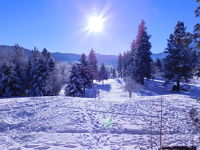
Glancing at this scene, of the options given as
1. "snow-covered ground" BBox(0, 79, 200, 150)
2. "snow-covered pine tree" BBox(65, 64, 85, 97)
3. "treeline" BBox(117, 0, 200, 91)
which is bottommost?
"snow-covered ground" BBox(0, 79, 200, 150)

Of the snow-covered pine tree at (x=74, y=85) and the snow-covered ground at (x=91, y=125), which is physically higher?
the snow-covered pine tree at (x=74, y=85)

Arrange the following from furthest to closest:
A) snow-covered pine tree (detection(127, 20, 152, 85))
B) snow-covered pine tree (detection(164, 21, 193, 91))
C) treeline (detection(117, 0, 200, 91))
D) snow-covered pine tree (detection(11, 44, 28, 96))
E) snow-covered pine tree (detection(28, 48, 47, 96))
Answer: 1. snow-covered pine tree (detection(127, 20, 152, 85))
2. snow-covered pine tree (detection(28, 48, 47, 96))
3. snow-covered pine tree (detection(11, 44, 28, 96))
4. snow-covered pine tree (detection(164, 21, 193, 91))
5. treeline (detection(117, 0, 200, 91))

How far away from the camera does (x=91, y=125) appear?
10.2 metres

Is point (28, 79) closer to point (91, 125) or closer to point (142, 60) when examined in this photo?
point (142, 60)

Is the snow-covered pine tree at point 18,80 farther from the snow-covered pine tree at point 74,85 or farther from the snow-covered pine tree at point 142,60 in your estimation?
the snow-covered pine tree at point 142,60

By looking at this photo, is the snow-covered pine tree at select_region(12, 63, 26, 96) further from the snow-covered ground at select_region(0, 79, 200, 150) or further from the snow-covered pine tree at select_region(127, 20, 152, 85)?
the snow-covered pine tree at select_region(127, 20, 152, 85)

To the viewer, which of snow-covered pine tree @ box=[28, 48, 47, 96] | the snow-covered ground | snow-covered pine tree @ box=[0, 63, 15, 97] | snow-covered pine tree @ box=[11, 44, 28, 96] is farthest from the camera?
snow-covered pine tree @ box=[28, 48, 47, 96]

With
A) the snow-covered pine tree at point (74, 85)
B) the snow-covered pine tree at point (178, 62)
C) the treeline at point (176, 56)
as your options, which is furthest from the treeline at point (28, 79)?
the snow-covered pine tree at point (178, 62)

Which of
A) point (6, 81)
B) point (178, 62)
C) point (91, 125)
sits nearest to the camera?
point (91, 125)

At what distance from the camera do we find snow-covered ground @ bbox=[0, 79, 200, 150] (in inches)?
324

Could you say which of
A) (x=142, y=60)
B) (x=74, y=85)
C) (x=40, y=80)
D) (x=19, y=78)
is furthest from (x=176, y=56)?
(x=19, y=78)

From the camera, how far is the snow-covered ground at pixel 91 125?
8.22 meters

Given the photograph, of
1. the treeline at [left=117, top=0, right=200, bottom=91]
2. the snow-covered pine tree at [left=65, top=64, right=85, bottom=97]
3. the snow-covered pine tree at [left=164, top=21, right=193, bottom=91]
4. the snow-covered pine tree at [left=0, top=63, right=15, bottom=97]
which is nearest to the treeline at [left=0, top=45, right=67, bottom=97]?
the snow-covered pine tree at [left=0, top=63, right=15, bottom=97]

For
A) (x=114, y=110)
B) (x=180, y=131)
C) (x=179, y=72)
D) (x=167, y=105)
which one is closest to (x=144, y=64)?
(x=179, y=72)
